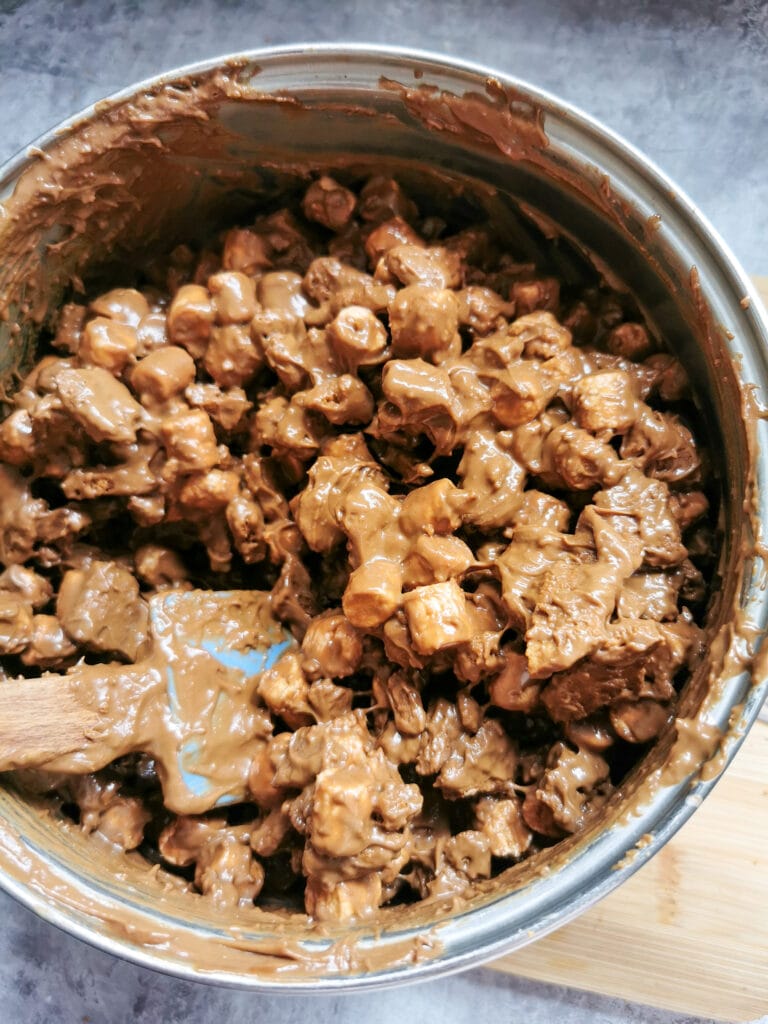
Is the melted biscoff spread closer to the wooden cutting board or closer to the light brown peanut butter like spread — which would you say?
the light brown peanut butter like spread

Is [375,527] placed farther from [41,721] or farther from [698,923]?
[698,923]

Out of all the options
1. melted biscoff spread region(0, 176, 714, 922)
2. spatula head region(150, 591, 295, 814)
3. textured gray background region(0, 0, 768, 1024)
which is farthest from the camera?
textured gray background region(0, 0, 768, 1024)

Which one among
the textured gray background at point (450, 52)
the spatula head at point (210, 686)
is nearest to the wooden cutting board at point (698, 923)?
the textured gray background at point (450, 52)

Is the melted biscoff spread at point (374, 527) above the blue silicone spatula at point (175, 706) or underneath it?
above

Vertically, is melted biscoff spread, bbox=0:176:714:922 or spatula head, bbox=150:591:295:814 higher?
melted biscoff spread, bbox=0:176:714:922

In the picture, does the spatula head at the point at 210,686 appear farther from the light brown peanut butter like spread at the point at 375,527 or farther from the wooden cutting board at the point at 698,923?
the wooden cutting board at the point at 698,923

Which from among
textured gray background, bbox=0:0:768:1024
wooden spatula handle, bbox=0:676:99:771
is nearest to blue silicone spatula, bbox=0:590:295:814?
wooden spatula handle, bbox=0:676:99:771

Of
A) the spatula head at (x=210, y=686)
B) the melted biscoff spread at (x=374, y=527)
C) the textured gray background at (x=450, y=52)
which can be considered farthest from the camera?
the textured gray background at (x=450, y=52)
